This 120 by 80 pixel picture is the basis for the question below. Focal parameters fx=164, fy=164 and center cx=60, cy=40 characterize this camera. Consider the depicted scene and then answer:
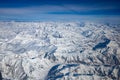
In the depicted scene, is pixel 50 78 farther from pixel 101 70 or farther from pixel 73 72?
pixel 101 70

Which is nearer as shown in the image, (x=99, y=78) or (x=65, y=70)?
(x=99, y=78)

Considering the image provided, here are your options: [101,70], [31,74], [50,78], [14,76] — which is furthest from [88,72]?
[14,76]

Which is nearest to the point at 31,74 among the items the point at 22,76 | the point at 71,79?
the point at 22,76

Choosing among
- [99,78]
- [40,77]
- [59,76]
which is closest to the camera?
[99,78]

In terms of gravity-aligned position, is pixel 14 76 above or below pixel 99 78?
below

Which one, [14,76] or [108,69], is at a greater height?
[108,69]

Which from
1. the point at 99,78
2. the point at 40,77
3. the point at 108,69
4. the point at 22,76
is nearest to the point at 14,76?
the point at 22,76

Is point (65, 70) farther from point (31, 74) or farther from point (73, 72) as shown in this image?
point (31, 74)

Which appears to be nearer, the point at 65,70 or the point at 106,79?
the point at 106,79

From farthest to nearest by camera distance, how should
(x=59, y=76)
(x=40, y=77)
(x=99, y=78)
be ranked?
(x=40, y=77) → (x=59, y=76) → (x=99, y=78)
